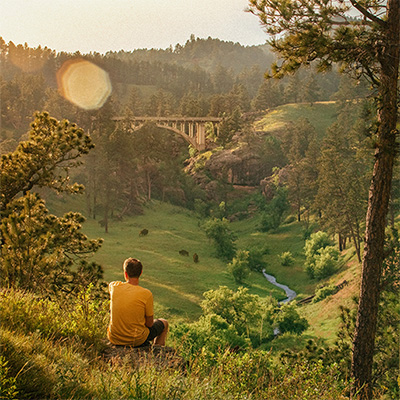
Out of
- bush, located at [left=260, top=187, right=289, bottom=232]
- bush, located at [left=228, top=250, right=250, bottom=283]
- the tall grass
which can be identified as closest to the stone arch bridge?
bush, located at [left=260, top=187, right=289, bottom=232]

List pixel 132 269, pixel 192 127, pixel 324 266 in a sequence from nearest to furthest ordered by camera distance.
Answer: pixel 132 269, pixel 324 266, pixel 192 127

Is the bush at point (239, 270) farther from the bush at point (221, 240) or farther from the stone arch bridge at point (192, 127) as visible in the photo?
the stone arch bridge at point (192, 127)

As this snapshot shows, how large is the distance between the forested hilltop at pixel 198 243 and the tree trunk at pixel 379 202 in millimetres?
370

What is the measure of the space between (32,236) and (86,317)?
4.54m

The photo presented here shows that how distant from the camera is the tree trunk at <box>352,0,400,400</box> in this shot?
8.96 metres

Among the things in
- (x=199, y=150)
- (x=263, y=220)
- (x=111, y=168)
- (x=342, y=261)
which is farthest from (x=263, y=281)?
(x=199, y=150)

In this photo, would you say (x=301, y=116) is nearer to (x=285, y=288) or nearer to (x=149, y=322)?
(x=285, y=288)

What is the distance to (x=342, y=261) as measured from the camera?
4438cm

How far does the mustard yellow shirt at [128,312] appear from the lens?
261 inches

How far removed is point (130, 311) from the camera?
662 cm

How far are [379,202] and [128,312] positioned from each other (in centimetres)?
590

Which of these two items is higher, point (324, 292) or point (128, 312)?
point (128, 312)

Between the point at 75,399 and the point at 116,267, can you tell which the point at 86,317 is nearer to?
the point at 75,399

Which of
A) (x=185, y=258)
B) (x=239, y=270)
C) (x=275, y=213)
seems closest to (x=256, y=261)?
(x=239, y=270)
